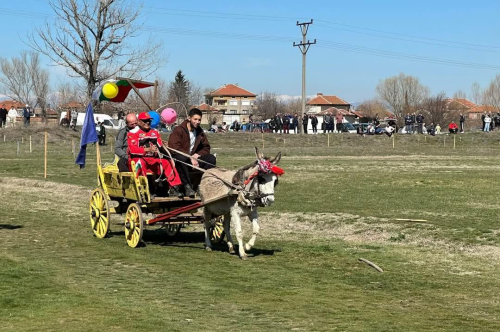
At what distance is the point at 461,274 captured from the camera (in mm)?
12703

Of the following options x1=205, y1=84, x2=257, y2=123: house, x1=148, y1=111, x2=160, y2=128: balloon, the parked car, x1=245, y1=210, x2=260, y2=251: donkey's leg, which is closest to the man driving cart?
x1=148, y1=111, x2=160, y2=128: balloon

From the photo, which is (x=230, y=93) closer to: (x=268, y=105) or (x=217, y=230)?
(x=268, y=105)

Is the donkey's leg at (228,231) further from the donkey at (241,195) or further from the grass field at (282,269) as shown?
the grass field at (282,269)

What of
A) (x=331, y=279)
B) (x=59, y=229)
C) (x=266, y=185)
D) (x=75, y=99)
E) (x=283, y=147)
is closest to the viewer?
(x=331, y=279)

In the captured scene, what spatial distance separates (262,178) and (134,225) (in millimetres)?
3067

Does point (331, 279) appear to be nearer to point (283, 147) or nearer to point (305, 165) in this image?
point (305, 165)

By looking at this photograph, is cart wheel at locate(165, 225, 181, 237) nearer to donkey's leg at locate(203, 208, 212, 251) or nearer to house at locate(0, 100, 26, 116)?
donkey's leg at locate(203, 208, 212, 251)

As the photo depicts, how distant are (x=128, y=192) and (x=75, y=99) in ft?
388

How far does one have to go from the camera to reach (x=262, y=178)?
1291cm

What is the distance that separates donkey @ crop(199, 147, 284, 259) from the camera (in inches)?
506

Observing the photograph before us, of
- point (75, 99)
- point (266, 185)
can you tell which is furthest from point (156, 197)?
point (75, 99)

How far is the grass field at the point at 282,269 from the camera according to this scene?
9.42m

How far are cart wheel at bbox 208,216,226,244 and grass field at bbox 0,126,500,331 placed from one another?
64 cm

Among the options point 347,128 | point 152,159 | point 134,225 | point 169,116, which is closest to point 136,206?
point 134,225
